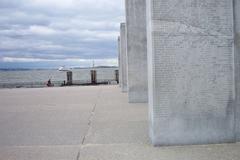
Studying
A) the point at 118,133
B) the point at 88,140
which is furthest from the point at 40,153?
the point at 118,133

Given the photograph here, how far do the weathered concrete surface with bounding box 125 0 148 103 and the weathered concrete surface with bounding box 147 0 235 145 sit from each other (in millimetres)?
7017

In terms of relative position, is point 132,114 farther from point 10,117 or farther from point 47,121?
point 10,117

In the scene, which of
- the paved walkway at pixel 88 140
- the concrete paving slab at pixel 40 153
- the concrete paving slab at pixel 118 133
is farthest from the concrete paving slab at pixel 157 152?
the concrete paving slab at pixel 118 133

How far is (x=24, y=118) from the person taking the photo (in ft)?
34.2

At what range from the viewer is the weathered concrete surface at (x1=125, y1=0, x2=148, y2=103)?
13.5 metres

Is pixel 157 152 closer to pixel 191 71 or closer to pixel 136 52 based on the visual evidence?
pixel 191 71

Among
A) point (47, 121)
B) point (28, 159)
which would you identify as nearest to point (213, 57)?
point (28, 159)

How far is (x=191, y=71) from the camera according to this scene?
252 inches

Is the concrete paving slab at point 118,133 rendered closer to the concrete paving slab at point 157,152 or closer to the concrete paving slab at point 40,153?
the concrete paving slab at point 157,152

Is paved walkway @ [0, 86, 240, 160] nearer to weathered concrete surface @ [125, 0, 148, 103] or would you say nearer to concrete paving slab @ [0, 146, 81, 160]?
concrete paving slab @ [0, 146, 81, 160]

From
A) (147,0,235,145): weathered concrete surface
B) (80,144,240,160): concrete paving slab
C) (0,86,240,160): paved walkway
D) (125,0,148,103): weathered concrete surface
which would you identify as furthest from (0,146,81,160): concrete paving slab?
(125,0,148,103): weathered concrete surface

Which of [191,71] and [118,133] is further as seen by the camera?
[118,133]

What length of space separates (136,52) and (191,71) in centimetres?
735

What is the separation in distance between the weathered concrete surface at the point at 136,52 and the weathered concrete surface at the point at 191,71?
702cm
